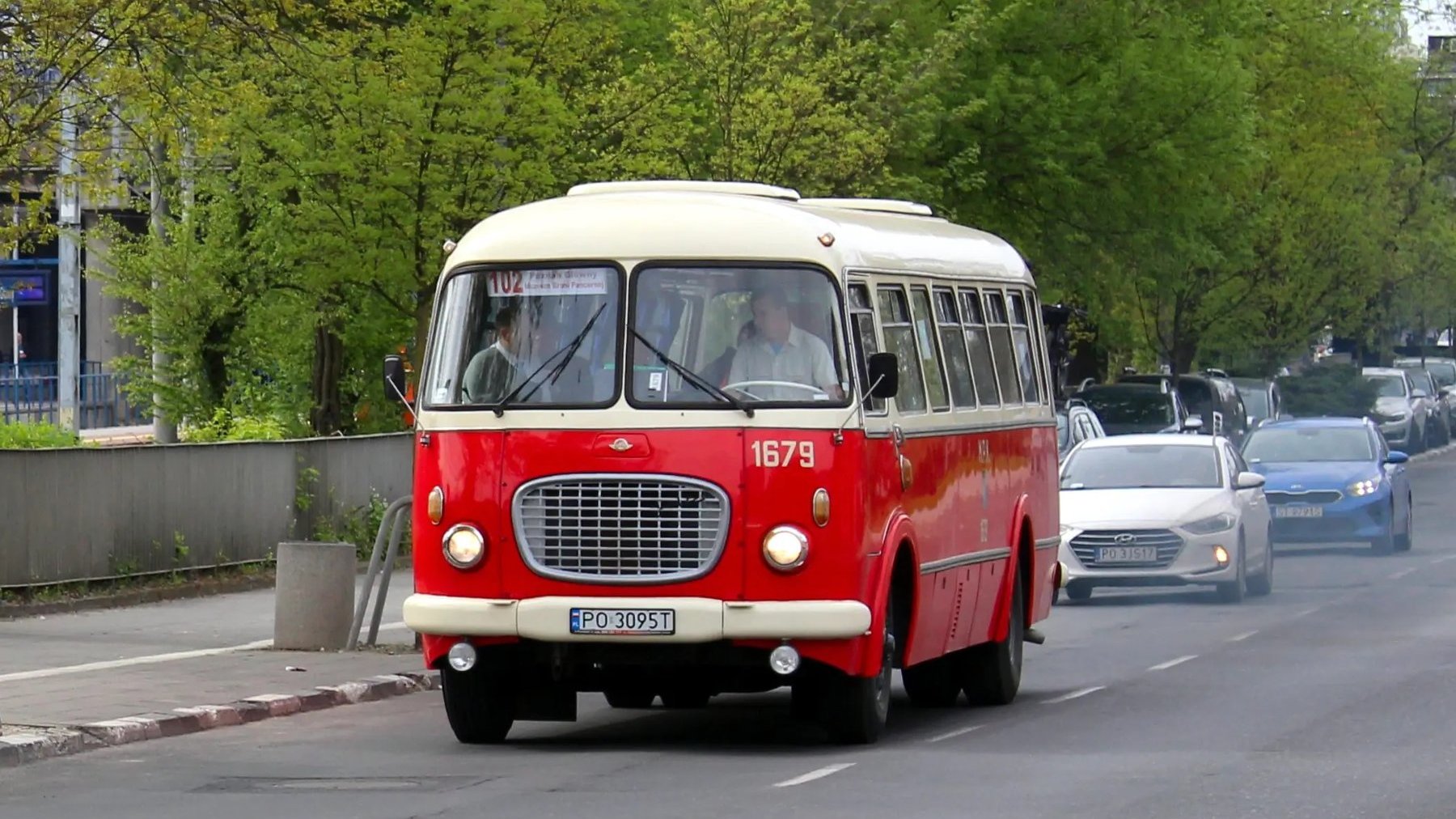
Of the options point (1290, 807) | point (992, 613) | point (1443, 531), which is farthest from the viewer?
point (1443, 531)

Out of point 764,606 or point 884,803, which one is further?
point 764,606

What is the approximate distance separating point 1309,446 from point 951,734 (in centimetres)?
1943

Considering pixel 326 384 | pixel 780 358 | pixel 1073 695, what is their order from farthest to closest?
pixel 326 384
pixel 1073 695
pixel 780 358

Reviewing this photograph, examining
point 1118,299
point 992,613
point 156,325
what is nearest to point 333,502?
point 156,325

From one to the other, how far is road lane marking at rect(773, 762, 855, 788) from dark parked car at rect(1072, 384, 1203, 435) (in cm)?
2926

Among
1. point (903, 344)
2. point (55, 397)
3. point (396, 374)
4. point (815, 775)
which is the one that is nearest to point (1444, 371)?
point (55, 397)

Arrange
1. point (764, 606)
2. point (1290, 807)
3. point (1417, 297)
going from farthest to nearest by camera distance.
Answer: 1. point (1417, 297)
2. point (764, 606)
3. point (1290, 807)

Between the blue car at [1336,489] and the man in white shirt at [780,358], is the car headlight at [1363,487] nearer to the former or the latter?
the blue car at [1336,489]

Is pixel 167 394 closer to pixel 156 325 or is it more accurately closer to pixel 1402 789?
pixel 156 325

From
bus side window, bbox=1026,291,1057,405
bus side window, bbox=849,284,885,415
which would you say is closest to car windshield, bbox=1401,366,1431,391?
bus side window, bbox=1026,291,1057,405

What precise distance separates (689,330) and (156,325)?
71.5 feet

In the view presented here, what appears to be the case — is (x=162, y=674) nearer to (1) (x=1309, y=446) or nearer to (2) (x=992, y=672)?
(2) (x=992, y=672)

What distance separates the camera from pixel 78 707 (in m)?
14.8

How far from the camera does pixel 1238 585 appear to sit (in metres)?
25.2
